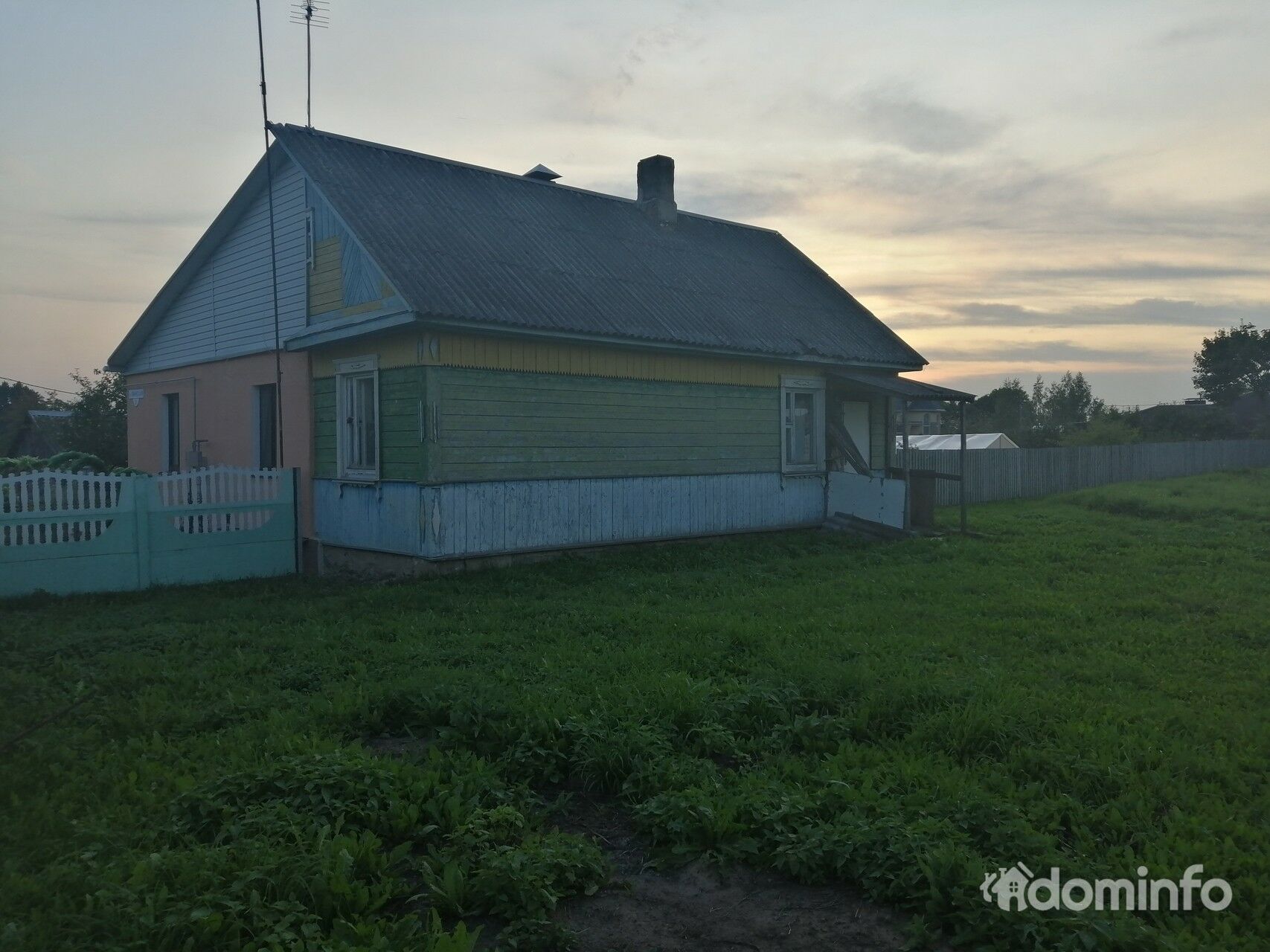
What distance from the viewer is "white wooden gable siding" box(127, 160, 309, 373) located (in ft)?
46.3

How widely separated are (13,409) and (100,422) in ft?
139

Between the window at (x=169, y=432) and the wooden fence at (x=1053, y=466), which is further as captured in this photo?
the wooden fence at (x=1053, y=466)

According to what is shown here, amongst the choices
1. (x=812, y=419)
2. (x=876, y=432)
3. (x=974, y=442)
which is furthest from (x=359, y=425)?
(x=974, y=442)

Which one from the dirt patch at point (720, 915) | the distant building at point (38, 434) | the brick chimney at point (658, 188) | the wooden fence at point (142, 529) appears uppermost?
the brick chimney at point (658, 188)

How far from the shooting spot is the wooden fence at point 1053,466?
25812 millimetres

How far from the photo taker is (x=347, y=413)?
43.4ft

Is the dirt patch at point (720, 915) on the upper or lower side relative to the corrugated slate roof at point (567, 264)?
lower

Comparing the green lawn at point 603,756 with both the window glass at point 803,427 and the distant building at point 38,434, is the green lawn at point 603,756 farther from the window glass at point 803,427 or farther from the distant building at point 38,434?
the distant building at point 38,434

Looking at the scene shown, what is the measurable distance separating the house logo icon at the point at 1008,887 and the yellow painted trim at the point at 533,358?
9.35m

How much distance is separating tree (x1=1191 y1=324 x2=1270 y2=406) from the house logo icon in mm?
88791

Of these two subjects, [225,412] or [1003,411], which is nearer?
[225,412]

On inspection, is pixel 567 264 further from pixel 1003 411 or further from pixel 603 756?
pixel 1003 411

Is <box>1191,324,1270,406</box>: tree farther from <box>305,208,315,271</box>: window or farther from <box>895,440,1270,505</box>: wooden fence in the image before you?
<box>305,208,315,271</box>: window

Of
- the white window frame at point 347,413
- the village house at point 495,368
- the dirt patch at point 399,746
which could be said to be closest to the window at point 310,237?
the village house at point 495,368
